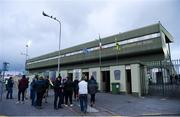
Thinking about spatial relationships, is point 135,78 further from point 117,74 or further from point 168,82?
point 168,82

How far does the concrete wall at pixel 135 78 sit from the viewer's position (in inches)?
821

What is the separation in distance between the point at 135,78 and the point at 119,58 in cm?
3138

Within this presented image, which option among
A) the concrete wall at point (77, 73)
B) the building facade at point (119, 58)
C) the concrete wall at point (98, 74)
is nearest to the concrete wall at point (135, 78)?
the building facade at point (119, 58)

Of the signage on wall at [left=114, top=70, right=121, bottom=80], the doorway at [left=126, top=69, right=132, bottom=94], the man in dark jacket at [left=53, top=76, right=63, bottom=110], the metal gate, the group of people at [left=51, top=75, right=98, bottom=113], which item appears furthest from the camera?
the signage on wall at [left=114, top=70, right=121, bottom=80]

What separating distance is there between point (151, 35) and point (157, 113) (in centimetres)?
3466

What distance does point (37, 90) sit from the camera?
13477 millimetres

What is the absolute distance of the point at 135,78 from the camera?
21.2m

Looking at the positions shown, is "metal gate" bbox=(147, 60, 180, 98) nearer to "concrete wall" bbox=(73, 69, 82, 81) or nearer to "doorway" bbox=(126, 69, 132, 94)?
"doorway" bbox=(126, 69, 132, 94)

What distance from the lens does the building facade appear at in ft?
73.3

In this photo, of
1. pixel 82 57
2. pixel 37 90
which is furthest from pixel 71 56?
pixel 37 90

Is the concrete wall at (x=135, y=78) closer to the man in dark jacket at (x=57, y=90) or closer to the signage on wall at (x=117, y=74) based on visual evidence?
the signage on wall at (x=117, y=74)

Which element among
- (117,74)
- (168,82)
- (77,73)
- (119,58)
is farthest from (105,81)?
(119,58)

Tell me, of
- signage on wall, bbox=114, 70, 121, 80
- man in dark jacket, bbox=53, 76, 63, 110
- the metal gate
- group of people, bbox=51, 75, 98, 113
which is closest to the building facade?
signage on wall, bbox=114, 70, 121, 80

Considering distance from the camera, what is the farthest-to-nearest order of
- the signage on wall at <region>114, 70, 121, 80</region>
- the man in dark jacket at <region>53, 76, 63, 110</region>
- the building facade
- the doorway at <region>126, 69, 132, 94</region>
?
the signage on wall at <region>114, 70, 121, 80</region>, the doorway at <region>126, 69, 132, 94</region>, the building facade, the man in dark jacket at <region>53, 76, 63, 110</region>
